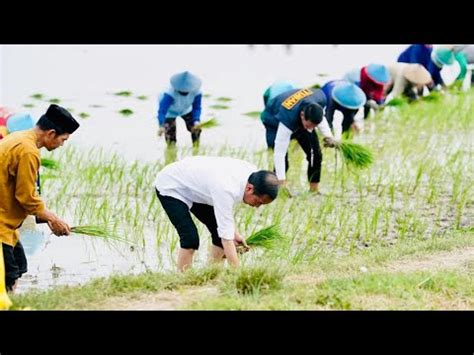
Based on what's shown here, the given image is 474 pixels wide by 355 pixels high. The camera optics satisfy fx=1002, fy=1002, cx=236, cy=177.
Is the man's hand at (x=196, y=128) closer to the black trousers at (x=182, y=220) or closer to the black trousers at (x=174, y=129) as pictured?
the black trousers at (x=174, y=129)

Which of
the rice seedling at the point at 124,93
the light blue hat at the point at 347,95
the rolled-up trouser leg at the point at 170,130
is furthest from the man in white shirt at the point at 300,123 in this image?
the rice seedling at the point at 124,93

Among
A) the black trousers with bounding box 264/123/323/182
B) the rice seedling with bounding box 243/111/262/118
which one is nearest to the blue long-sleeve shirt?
the black trousers with bounding box 264/123/323/182

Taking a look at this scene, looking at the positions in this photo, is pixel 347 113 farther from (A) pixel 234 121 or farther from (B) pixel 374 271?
(B) pixel 374 271

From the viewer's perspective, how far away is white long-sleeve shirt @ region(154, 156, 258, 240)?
5.02m

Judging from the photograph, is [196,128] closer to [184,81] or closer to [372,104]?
[184,81]

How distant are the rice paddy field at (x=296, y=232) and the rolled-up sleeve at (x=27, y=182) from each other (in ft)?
1.42

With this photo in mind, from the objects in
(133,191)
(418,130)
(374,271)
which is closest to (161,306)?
(374,271)

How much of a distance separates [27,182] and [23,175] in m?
0.04

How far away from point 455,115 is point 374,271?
492 cm

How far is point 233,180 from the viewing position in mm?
5086

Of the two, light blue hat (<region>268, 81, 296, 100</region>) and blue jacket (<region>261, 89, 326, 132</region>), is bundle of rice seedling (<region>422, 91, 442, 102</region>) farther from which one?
blue jacket (<region>261, 89, 326, 132</region>)

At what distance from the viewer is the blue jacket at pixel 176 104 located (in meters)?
8.19

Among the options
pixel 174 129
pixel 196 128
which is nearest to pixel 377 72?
pixel 196 128

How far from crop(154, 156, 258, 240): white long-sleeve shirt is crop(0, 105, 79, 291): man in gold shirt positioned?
0.67 m
